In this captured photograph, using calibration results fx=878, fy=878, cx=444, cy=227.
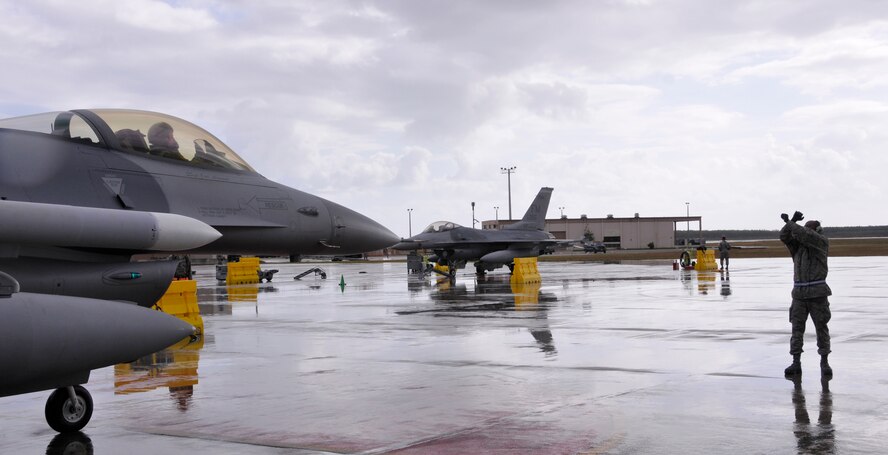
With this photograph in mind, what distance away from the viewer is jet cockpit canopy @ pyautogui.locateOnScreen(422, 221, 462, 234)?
37.5 m

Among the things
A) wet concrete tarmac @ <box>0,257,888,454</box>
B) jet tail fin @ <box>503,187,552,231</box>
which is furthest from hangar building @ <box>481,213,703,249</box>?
wet concrete tarmac @ <box>0,257,888,454</box>

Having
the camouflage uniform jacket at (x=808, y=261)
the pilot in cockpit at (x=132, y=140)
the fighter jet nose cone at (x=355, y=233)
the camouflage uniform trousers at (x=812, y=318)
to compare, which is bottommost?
the camouflage uniform trousers at (x=812, y=318)

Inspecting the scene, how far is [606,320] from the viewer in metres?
17.2

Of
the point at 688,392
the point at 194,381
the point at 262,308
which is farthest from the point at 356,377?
the point at 262,308

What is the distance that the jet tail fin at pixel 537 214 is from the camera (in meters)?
42.2

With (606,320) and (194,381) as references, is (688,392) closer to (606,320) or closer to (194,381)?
(194,381)

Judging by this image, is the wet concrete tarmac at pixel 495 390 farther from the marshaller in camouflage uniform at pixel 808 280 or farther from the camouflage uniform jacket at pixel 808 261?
the camouflage uniform jacket at pixel 808 261

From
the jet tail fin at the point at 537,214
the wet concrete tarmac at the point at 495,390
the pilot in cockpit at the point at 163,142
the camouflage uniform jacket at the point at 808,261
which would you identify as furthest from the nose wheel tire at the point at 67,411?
the jet tail fin at the point at 537,214

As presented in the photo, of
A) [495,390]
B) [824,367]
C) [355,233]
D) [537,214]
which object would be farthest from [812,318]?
[537,214]

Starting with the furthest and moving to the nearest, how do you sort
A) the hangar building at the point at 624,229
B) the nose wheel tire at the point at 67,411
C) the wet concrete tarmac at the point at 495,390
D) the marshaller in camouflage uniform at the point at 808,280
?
1. the hangar building at the point at 624,229
2. the marshaller in camouflage uniform at the point at 808,280
3. the nose wheel tire at the point at 67,411
4. the wet concrete tarmac at the point at 495,390

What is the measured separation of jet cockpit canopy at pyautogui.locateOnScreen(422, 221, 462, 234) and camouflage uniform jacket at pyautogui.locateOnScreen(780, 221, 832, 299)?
27.1m

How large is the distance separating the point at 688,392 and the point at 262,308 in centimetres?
1558

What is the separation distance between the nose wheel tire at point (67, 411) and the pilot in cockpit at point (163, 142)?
2.99 meters

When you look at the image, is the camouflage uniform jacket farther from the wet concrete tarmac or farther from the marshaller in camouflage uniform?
the wet concrete tarmac
